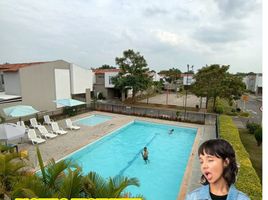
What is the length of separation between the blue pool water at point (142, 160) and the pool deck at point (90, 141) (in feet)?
2.15

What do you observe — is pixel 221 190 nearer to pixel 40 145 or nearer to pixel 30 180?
pixel 30 180

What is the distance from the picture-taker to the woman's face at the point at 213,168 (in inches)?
67.9

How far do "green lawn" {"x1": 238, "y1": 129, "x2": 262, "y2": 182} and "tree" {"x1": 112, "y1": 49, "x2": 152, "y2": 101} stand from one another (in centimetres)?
1595

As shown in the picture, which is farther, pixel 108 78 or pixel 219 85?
pixel 108 78

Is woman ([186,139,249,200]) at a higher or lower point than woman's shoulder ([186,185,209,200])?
higher

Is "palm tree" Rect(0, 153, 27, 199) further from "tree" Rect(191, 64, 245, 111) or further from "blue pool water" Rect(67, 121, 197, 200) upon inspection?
"tree" Rect(191, 64, 245, 111)

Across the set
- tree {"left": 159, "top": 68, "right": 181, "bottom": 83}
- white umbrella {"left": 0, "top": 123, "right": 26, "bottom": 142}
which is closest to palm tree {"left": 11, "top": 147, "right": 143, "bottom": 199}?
white umbrella {"left": 0, "top": 123, "right": 26, "bottom": 142}

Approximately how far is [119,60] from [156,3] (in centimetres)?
2090

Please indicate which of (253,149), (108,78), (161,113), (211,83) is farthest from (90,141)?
(108,78)

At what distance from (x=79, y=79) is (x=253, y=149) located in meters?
20.5

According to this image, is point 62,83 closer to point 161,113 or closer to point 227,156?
point 161,113

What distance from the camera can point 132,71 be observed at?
96.4 ft

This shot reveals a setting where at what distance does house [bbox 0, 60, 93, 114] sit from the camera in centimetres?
1795

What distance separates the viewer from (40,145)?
1266 cm
